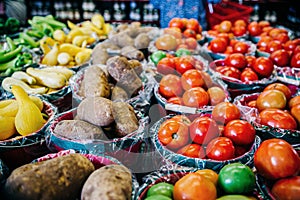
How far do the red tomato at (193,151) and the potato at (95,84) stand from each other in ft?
1.87

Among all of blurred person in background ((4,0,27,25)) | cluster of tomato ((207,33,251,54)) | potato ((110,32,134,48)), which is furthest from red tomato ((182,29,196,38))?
blurred person in background ((4,0,27,25))

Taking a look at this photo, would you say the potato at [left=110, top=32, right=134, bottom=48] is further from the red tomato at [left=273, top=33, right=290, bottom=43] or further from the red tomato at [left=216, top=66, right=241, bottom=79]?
the red tomato at [left=273, top=33, right=290, bottom=43]

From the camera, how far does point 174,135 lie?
4.75 feet

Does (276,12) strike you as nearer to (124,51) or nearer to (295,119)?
(124,51)

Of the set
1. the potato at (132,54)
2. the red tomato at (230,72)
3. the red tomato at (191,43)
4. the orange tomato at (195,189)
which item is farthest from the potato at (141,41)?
the orange tomato at (195,189)

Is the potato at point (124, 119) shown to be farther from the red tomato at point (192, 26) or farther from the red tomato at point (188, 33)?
the red tomato at point (192, 26)

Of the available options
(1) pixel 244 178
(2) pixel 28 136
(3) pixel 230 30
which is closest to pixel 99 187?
(1) pixel 244 178

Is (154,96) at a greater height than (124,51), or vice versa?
(124,51)

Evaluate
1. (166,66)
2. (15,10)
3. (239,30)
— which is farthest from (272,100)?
(15,10)

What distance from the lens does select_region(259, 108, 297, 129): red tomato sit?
1.58 metres

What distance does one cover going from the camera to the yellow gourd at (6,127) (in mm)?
1506

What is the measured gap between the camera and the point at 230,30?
11.3ft

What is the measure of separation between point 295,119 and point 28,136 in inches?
51.8

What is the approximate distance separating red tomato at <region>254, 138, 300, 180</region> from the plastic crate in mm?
2767
